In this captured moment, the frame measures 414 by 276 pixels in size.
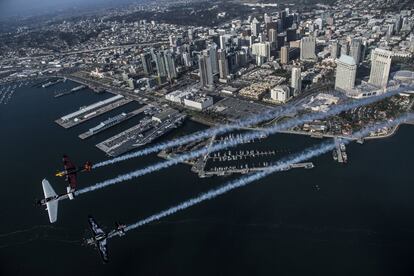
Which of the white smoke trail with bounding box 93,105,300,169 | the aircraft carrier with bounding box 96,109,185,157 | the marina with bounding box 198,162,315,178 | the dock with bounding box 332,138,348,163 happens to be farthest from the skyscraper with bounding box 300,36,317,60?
the marina with bounding box 198,162,315,178

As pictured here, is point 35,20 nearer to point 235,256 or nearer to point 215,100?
point 215,100

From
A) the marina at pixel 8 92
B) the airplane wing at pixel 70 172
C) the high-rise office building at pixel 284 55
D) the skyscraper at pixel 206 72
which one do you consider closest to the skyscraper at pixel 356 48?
the high-rise office building at pixel 284 55

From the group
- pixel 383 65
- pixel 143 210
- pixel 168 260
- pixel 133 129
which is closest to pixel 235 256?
pixel 168 260

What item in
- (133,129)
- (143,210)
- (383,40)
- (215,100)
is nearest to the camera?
(143,210)

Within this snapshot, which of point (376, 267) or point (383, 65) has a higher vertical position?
point (383, 65)

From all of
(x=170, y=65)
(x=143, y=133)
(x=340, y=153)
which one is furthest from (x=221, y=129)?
(x=170, y=65)

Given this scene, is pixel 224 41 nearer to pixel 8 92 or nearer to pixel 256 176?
pixel 8 92

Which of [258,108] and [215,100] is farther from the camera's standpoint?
[215,100]
